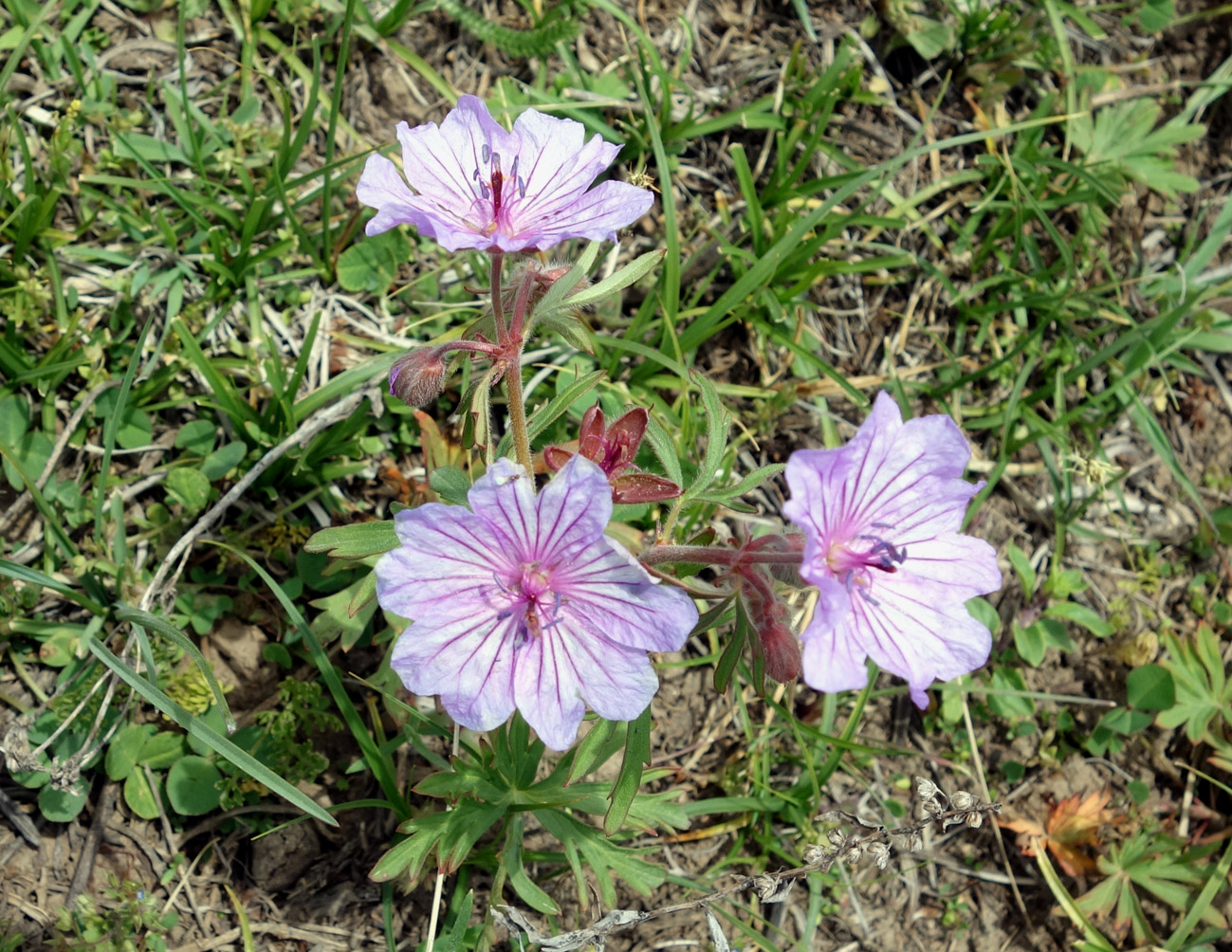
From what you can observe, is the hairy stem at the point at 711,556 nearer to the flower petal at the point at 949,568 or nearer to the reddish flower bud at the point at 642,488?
the reddish flower bud at the point at 642,488

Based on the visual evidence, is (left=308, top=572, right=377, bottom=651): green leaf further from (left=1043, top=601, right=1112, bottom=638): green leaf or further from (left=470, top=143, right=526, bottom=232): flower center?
(left=1043, top=601, right=1112, bottom=638): green leaf

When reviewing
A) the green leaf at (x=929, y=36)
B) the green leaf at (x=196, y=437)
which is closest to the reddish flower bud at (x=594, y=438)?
the green leaf at (x=196, y=437)

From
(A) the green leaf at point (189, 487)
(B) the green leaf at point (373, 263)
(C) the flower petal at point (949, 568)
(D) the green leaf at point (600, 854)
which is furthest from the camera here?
(B) the green leaf at point (373, 263)

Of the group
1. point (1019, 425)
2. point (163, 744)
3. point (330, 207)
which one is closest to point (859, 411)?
point (1019, 425)

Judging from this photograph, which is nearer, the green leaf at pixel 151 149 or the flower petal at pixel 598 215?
the flower petal at pixel 598 215

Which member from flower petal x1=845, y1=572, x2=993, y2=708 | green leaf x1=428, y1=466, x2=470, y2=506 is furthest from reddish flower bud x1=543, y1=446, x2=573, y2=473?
flower petal x1=845, y1=572, x2=993, y2=708

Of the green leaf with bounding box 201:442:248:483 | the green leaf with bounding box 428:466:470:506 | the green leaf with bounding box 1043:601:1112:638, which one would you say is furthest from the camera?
the green leaf with bounding box 1043:601:1112:638

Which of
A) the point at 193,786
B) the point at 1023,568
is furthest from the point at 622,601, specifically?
the point at 1023,568
